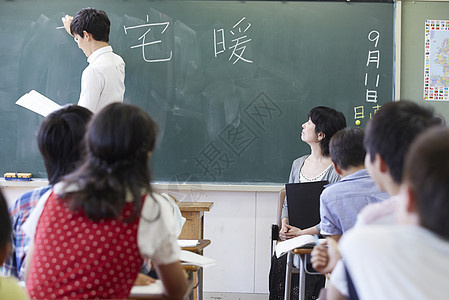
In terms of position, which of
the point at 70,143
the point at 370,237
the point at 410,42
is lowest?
the point at 370,237

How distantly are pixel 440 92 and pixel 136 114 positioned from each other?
302 cm

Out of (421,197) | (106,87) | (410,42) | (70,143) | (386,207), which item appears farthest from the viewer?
(410,42)

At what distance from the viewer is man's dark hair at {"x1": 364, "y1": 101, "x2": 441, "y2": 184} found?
1.37 meters

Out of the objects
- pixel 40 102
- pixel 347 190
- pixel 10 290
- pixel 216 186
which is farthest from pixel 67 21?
pixel 10 290

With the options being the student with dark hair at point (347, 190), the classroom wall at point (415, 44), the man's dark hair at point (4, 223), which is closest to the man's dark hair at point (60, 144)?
the man's dark hair at point (4, 223)

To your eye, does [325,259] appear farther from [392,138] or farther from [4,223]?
[4,223]

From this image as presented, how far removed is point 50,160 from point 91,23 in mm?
1477

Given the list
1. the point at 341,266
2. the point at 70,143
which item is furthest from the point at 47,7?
the point at 341,266

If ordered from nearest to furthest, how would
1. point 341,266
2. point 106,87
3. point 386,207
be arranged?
point 386,207, point 341,266, point 106,87

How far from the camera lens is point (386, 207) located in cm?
127

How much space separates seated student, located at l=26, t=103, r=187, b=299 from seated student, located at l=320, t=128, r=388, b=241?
1042mm

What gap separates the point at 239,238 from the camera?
4.05 m

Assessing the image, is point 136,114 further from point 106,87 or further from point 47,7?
point 47,7

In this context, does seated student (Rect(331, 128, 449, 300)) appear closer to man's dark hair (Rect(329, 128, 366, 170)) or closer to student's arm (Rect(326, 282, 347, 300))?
student's arm (Rect(326, 282, 347, 300))
